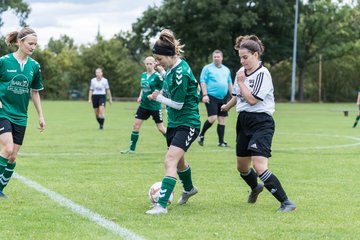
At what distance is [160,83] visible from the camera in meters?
13.5

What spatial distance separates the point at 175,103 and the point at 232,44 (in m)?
54.0

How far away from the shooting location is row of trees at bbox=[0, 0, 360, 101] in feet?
196

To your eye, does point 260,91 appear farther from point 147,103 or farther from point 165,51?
point 147,103

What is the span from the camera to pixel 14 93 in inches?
304

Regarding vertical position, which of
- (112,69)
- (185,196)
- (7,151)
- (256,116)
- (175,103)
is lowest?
(112,69)

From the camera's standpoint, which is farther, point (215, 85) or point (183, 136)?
point (215, 85)

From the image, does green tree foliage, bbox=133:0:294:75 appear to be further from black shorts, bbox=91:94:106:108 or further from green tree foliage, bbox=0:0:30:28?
black shorts, bbox=91:94:106:108

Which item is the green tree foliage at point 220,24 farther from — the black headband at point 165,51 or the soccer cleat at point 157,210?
the soccer cleat at point 157,210

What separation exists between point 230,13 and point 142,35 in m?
9.79

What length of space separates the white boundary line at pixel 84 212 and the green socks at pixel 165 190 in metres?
0.72

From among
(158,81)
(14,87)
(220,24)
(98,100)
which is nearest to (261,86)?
(14,87)

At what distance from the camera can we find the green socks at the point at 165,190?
690 centimetres

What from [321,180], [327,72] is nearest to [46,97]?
[327,72]

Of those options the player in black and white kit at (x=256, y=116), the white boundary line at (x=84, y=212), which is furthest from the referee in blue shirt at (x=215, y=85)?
the player in black and white kit at (x=256, y=116)
